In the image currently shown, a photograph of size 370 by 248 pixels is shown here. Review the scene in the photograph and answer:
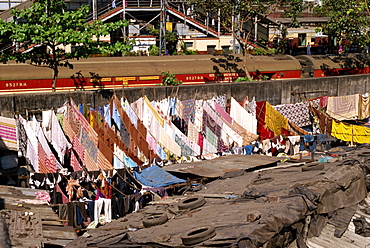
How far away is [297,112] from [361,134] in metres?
3.37

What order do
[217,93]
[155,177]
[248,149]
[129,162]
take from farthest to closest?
[217,93] → [248,149] → [129,162] → [155,177]

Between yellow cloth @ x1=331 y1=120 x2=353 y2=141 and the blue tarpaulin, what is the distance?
10.6 meters

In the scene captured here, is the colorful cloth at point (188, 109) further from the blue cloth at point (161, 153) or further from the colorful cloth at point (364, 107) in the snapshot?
the colorful cloth at point (364, 107)

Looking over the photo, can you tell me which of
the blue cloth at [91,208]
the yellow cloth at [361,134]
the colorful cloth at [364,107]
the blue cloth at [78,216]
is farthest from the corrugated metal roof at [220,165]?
the colorful cloth at [364,107]

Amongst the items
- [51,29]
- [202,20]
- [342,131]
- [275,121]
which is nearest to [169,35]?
[202,20]

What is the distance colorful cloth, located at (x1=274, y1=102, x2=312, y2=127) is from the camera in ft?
87.5

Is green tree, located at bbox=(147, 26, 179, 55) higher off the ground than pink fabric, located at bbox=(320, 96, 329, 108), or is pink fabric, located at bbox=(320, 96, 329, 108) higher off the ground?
green tree, located at bbox=(147, 26, 179, 55)

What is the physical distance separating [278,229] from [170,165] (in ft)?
29.3

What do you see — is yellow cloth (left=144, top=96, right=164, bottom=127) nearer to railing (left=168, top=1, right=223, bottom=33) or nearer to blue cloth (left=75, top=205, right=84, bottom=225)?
blue cloth (left=75, top=205, right=84, bottom=225)

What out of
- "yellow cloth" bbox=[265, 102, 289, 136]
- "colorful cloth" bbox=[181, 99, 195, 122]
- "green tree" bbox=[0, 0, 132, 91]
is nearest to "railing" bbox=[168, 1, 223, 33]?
"yellow cloth" bbox=[265, 102, 289, 136]

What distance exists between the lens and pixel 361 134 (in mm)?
25078

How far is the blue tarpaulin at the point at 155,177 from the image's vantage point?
17.6 m

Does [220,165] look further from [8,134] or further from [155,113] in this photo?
[8,134]

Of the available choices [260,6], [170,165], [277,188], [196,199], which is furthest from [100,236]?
[260,6]
